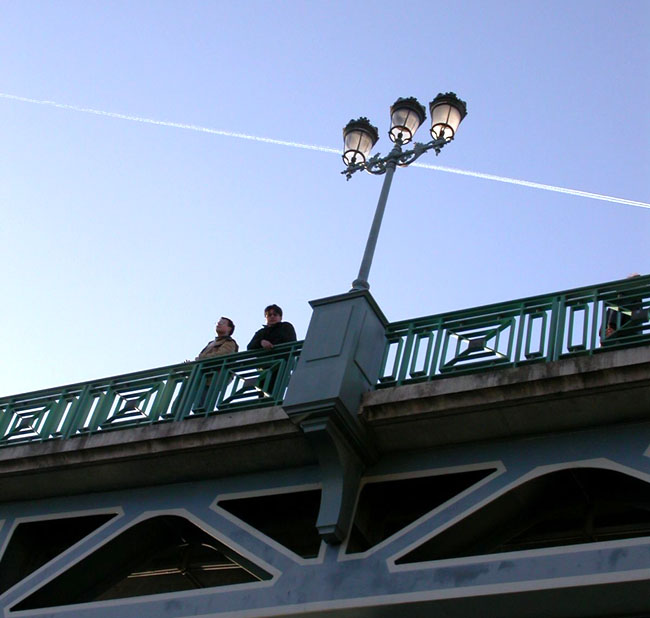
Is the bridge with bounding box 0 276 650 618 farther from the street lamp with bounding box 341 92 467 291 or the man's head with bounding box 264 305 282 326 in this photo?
the street lamp with bounding box 341 92 467 291

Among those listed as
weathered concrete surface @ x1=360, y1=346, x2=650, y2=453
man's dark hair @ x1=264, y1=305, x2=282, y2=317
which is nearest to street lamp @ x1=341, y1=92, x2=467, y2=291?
man's dark hair @ x1=264, y1=305, x2=282, y2=317

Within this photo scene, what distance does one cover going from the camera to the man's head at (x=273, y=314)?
44.9 feet

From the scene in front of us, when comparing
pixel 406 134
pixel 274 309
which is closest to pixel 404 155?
pixel 406 134

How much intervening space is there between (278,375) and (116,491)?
254 cm

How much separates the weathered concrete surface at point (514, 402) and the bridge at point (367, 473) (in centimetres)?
2

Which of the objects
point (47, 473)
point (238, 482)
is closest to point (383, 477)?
point (238, 482)

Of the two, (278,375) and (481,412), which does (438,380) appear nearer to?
(481,412)

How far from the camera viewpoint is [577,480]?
11.5m

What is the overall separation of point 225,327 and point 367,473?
3.48m

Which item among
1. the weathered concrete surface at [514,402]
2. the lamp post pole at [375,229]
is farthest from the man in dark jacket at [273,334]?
the weathered concrete surface at [514,402]

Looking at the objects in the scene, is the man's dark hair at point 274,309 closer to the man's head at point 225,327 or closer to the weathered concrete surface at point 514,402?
the man's head at point 225,327

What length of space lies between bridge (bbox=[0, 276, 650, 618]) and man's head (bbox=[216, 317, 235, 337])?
0.93 m

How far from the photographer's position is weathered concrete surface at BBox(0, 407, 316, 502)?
1216 centimetres

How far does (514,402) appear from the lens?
1089 centimetres
